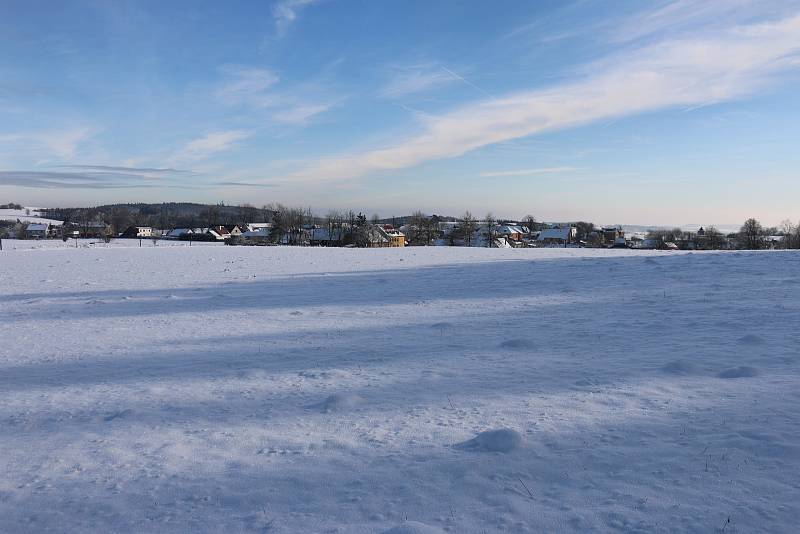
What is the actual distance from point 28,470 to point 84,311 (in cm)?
927

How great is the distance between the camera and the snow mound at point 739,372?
6383 millimetres

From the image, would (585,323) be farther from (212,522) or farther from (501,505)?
(212,522)

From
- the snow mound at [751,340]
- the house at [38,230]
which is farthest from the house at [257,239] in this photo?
the snow mound at [751,340]

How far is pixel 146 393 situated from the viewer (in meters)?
6.41

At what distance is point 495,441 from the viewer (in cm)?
468

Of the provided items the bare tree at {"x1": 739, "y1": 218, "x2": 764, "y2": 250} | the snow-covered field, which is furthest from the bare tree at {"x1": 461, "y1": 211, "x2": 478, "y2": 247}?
the snow-covered field

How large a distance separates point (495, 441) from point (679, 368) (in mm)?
3448

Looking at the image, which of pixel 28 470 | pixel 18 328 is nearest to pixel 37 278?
pixel 18 328

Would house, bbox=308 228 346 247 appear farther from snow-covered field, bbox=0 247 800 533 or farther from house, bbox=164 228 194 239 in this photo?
snow-covered field, bbox=0 247 800 533

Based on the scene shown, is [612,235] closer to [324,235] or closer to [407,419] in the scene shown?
[324,235]

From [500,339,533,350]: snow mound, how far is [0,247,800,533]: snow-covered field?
65mm

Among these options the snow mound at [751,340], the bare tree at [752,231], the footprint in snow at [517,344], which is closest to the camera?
the snow mound at [751,340]

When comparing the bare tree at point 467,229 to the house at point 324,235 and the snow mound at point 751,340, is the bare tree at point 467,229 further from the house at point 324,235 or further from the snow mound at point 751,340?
the snow mound at point 751,340

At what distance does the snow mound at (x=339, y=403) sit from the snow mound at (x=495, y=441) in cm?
155
